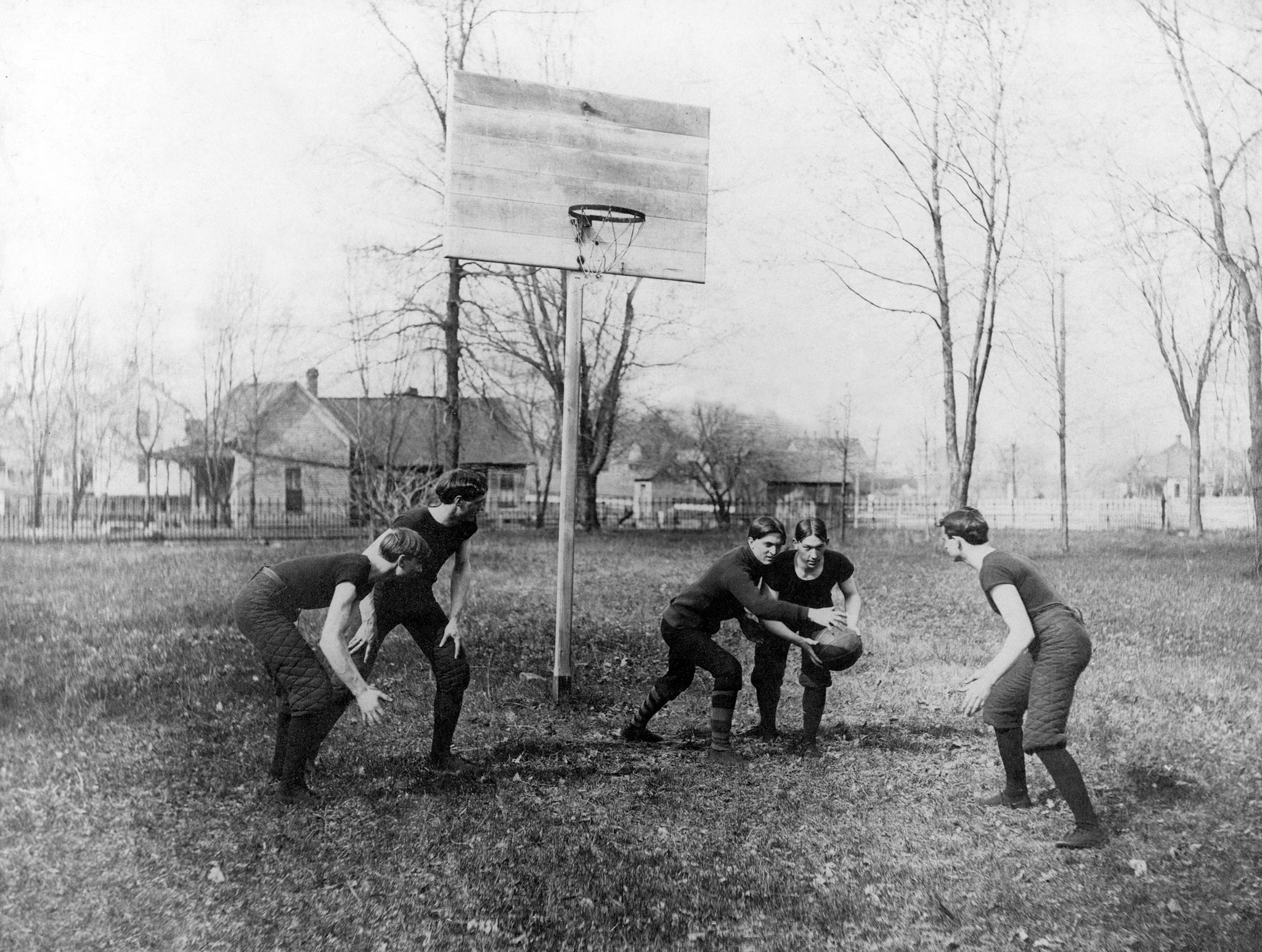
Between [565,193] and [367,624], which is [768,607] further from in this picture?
[565,193]

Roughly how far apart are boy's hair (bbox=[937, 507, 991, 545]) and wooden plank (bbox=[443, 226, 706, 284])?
4.80 feet

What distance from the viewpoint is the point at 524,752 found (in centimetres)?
301

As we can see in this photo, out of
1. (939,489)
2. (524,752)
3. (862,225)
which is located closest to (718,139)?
(862,225)

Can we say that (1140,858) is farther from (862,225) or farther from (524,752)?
(862,225)

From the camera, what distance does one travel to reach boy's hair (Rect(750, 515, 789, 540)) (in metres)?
3.12

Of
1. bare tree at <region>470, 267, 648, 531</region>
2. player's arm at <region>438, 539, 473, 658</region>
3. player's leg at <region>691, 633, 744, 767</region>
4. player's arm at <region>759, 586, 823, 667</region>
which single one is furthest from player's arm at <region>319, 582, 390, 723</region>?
bare tree at <region>470, 267, 648, 531</region>

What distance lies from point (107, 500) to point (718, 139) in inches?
123

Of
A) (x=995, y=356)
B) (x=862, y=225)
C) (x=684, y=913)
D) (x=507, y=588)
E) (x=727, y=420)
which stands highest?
(x=862, y=225)

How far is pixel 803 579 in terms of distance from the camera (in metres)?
3.12

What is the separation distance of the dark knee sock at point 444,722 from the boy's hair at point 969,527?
5.88 feet

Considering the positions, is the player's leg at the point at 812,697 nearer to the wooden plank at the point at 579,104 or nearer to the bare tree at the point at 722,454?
the bare tree at the point at 722,454

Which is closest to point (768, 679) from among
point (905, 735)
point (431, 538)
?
point (905, 735)

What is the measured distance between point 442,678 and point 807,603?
1382mm

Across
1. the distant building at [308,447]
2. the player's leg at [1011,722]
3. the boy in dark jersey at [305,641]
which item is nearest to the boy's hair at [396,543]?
the boy in dark jersey at [305,641]
